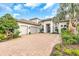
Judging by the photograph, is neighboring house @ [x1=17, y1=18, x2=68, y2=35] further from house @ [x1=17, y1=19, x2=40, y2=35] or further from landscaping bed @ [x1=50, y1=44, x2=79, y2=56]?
landscaping bed @ [x1=50, y1=44, x2=79, y2=56]

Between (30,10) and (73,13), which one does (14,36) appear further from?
(73,13)

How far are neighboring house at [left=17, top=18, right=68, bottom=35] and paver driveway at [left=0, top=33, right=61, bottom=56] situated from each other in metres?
0.10

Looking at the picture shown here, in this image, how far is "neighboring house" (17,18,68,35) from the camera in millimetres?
2703

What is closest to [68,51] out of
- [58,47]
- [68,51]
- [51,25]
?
[68,51]

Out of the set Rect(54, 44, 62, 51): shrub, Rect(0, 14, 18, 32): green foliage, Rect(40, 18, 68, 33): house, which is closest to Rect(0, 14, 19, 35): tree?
Rect(0, 14, 18, 32): green foliage

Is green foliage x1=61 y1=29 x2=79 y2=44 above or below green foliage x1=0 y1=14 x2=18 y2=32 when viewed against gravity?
below

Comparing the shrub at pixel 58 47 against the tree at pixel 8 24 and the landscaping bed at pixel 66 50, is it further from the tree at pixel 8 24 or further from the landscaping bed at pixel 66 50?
the tree at pixel 8 24

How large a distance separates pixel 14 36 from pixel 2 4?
53 centimetres

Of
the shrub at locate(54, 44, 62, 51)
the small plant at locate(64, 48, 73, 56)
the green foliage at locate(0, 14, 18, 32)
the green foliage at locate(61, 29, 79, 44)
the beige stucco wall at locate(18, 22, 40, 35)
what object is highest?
the green foliage at locate(0, 14, 18, 32)

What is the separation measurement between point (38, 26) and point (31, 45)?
1.15 ft

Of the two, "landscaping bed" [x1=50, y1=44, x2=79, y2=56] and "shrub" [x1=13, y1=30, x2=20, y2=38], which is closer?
"landscaping bed" [x1=50, y1=44, x2=79, y2=56]

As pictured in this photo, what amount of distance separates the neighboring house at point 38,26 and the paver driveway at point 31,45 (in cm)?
10

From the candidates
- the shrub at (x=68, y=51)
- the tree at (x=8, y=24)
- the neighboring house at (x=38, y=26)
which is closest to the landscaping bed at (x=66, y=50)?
the shrub at (x=68, y=51)

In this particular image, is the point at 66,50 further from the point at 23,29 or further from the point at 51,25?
the point at 23,29
